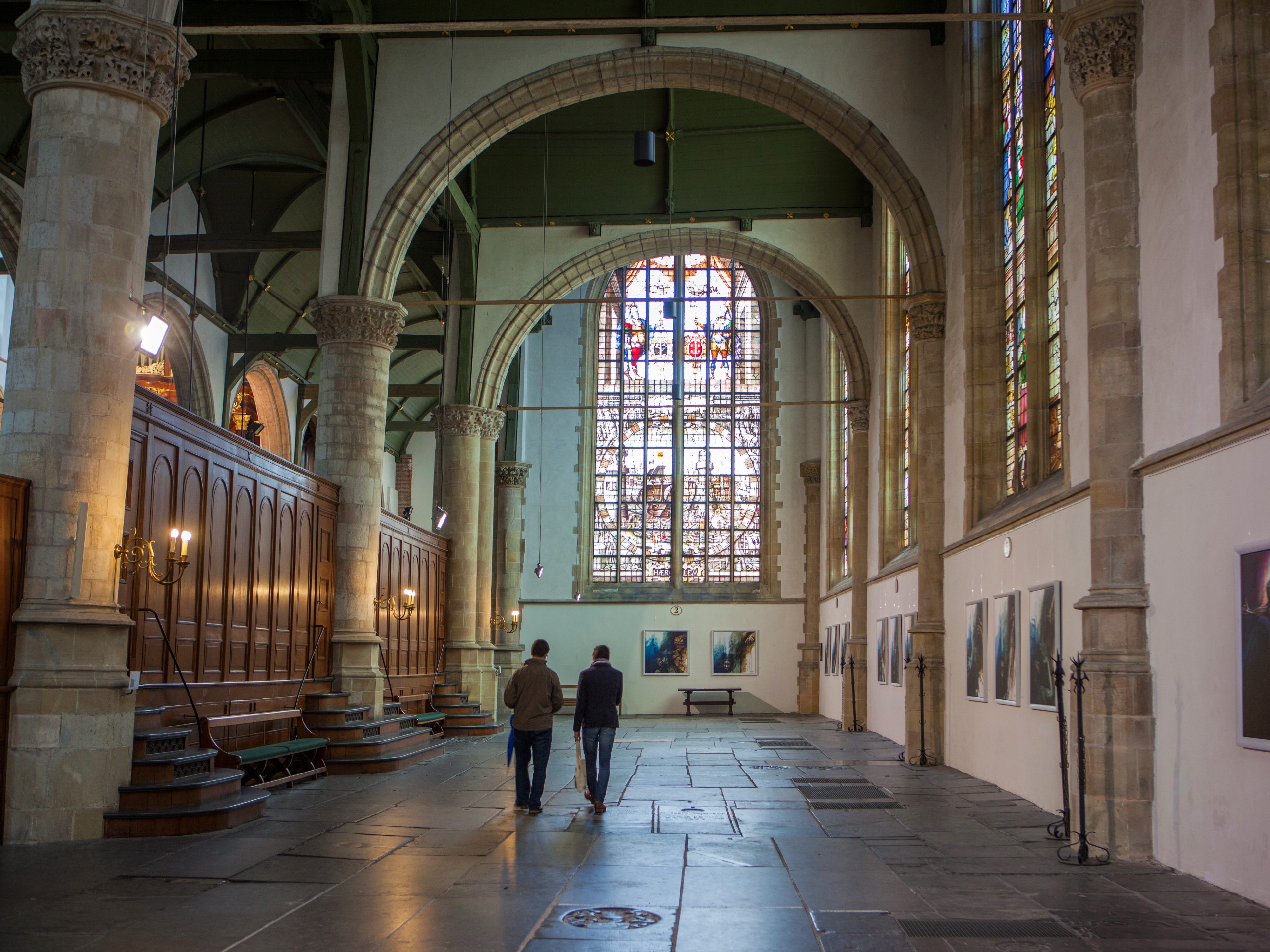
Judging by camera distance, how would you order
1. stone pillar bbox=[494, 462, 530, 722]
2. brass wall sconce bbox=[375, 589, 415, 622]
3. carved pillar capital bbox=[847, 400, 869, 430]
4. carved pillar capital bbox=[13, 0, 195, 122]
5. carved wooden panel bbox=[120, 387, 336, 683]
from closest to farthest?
carved pillar capital bbox=[13, 0, 195, 122]
carved wooden panel bbox=[120, 387, 336, 683]
brass wall sconce bbox=[375, 589, 415, 622]
carved pillar capital bbox=[847, 400, 869, 430]
stone pillar bbox=[494, 462, 530, 722]

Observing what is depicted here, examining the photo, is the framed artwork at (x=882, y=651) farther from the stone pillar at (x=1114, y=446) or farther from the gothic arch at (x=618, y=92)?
the stone pillar at (x=1114, y=446)

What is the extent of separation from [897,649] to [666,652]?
40.0 feet

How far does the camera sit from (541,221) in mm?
22141

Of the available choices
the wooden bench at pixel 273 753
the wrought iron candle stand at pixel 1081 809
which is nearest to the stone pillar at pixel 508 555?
the wooden bench at pixel 273 753

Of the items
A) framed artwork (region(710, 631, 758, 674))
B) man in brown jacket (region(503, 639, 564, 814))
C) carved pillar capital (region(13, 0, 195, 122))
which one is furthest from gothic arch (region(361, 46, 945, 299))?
framed artwork (region(710, 631, 758, 674))

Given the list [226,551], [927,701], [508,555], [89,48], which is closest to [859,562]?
[927,701]

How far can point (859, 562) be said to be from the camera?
70.1ft

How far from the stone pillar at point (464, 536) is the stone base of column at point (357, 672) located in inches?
257

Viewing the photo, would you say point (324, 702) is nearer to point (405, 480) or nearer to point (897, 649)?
point (897, 649)

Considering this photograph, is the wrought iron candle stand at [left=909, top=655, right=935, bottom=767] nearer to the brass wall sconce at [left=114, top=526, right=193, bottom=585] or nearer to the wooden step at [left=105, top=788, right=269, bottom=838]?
the wooden step at [left=105, top=788, right=269, bottom=838]

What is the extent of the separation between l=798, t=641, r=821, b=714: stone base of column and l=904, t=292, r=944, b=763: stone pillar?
13014 mm

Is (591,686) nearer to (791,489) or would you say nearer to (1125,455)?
(1125,455)

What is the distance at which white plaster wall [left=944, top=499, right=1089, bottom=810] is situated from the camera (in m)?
9.53

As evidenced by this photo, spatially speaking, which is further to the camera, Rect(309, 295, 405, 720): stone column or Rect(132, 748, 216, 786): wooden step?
Rect(309, 295, 405, 720): stone column
